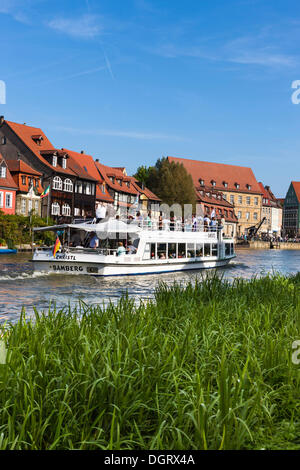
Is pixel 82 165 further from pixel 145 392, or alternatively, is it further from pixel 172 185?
pixel 145 392

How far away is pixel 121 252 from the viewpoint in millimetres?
28391

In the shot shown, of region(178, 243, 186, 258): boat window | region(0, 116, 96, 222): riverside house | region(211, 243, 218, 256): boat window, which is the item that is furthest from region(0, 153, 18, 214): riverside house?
region(178, 243, 186, 258): boat window

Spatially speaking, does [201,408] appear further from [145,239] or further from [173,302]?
[145,239]

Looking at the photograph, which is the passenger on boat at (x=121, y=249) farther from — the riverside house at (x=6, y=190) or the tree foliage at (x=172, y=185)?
the tree foliage at (x=172, y=185)

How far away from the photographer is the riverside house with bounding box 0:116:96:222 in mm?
64750

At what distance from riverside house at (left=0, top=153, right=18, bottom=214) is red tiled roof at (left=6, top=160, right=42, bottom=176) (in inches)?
56.5

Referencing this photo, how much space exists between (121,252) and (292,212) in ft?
460

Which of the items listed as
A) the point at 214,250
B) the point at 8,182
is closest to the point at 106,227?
the point at 214,250

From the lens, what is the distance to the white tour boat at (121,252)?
1070 inches

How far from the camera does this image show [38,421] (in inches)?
174

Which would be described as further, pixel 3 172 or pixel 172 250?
pixel 3 172

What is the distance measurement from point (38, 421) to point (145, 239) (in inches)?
1006

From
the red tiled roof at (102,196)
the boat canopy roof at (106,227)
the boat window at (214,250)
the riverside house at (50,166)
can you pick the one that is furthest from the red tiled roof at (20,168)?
the boat canopy roof at (106,227)

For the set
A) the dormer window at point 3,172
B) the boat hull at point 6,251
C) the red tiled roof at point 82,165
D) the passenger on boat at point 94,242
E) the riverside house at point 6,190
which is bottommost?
the boat hull at point 6,251
